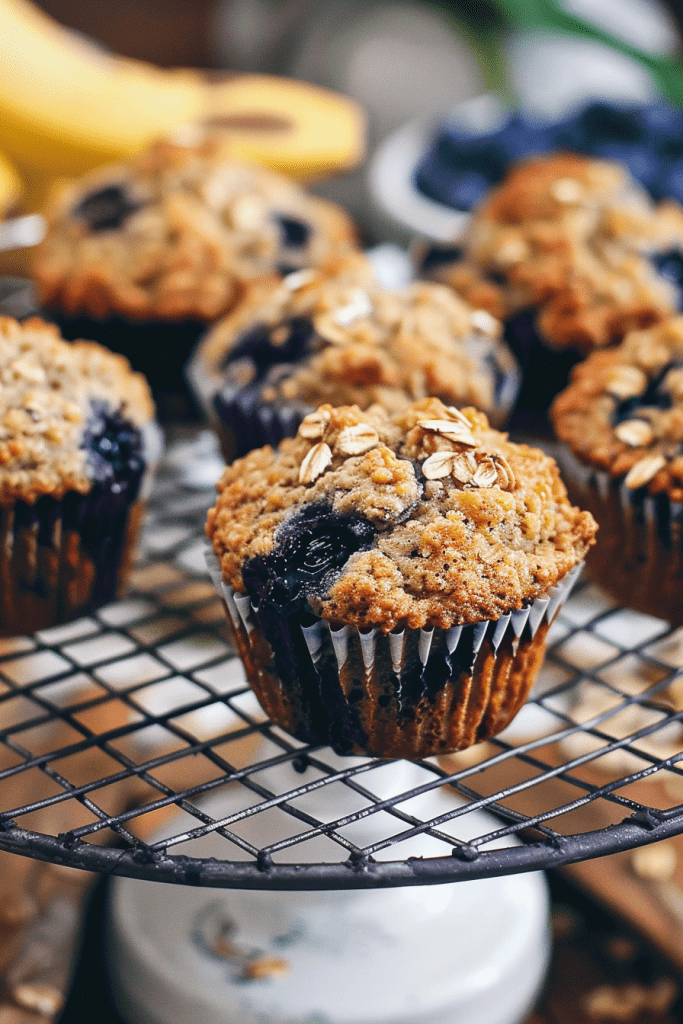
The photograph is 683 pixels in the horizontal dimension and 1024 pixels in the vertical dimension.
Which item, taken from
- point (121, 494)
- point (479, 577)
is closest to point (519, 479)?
point (479, 577)

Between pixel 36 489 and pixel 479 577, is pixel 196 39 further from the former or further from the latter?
pixel 479 577

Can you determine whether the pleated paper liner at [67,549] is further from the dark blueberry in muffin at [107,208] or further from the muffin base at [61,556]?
the dark blueberry in muffin at [107,208]

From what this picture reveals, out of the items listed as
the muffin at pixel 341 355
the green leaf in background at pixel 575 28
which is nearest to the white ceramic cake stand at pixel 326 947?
the muffin at pixel 341 355

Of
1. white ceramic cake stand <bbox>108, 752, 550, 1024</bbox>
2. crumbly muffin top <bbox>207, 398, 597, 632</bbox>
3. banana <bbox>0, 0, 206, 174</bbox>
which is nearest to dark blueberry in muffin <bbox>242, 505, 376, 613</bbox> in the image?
crumbly muffin top <bbox>207, 398, 597, 632</bbox>

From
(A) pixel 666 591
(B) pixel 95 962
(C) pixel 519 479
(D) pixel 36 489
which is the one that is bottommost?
(B) pixel 95 962

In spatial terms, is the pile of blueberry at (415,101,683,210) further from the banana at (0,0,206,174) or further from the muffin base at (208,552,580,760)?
the muffin base at (208,552,580,760)

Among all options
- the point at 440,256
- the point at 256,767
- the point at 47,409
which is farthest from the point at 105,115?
the point at 256,767
